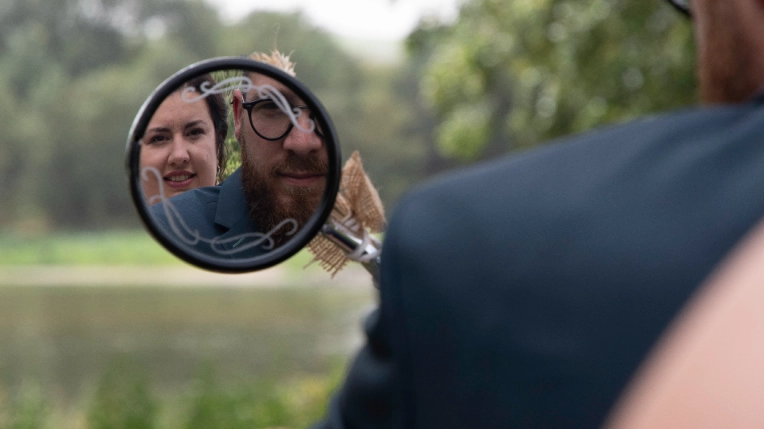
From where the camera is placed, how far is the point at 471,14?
7.63m

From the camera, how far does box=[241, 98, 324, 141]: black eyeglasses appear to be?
42.1 inches

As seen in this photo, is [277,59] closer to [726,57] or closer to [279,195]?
[279,195]

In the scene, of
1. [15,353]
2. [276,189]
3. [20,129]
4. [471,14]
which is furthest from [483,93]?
[20,129]

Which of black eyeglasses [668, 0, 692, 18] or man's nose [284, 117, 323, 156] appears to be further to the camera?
black eyeglasses [668, 0, 692, 18]

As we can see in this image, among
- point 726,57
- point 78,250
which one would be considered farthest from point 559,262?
point 78,250

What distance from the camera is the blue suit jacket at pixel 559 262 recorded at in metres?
0.67

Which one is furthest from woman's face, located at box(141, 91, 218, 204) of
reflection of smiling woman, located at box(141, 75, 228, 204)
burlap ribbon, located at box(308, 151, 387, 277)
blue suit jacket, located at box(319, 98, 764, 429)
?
blue suit jacket, located at box(319, 98, 764, 429)

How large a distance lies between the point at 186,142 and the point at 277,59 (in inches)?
6.3

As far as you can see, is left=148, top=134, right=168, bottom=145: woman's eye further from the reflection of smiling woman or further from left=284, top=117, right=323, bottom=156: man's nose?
left=284, top=117, right=323, bottom=156: man's nose

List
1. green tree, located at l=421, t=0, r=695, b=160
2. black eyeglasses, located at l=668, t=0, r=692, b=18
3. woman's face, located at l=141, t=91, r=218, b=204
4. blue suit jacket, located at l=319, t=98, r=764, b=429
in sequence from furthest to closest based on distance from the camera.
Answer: green tree, located at l=421, t=0, r=695, b=160, black eyeglasses, located at l=668, t=0, r=692, b=18, woman's face, located at l=141, t=91, r=218, b=204, blue suit jacket, located at l=319, t=98, r=764, b=429

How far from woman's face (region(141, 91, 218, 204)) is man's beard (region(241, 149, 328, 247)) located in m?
0.05

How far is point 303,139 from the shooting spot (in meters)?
1.07

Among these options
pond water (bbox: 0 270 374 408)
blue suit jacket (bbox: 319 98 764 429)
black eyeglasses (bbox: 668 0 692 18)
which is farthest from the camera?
pond water (bbox: 0 270 374 408)

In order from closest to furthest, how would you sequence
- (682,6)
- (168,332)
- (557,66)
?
1. (682,6)
2. (557,66)
3. (168,332)
